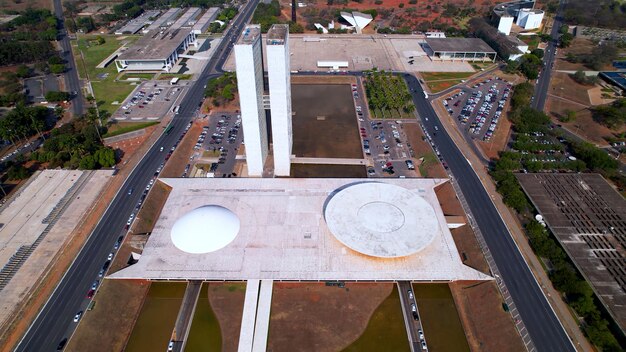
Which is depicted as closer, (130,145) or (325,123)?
(130,145)

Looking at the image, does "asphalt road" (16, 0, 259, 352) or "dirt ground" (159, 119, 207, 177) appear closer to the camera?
"asphalt road" (16, 0, 259, 352)

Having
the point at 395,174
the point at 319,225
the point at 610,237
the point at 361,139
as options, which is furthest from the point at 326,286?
the point at 610,237

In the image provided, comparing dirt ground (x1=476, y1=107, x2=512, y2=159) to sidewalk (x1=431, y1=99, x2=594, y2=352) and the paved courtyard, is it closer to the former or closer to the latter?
sidewalk (x1=431, y1=99, x2=594, y2=352)

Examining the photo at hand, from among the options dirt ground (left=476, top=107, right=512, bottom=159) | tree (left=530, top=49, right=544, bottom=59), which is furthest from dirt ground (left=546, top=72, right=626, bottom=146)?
dirt ground (left=476, top=107, right=512, bottom=159)

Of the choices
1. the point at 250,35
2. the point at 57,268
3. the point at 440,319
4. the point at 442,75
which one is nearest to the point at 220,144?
the point at 250,35

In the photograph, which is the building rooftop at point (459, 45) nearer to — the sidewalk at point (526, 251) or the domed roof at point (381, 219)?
the sidewalk at point (526, 251)

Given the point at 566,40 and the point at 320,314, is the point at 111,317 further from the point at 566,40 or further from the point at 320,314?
the point at 566,40

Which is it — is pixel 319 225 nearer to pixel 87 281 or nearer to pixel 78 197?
pixel 87 281
